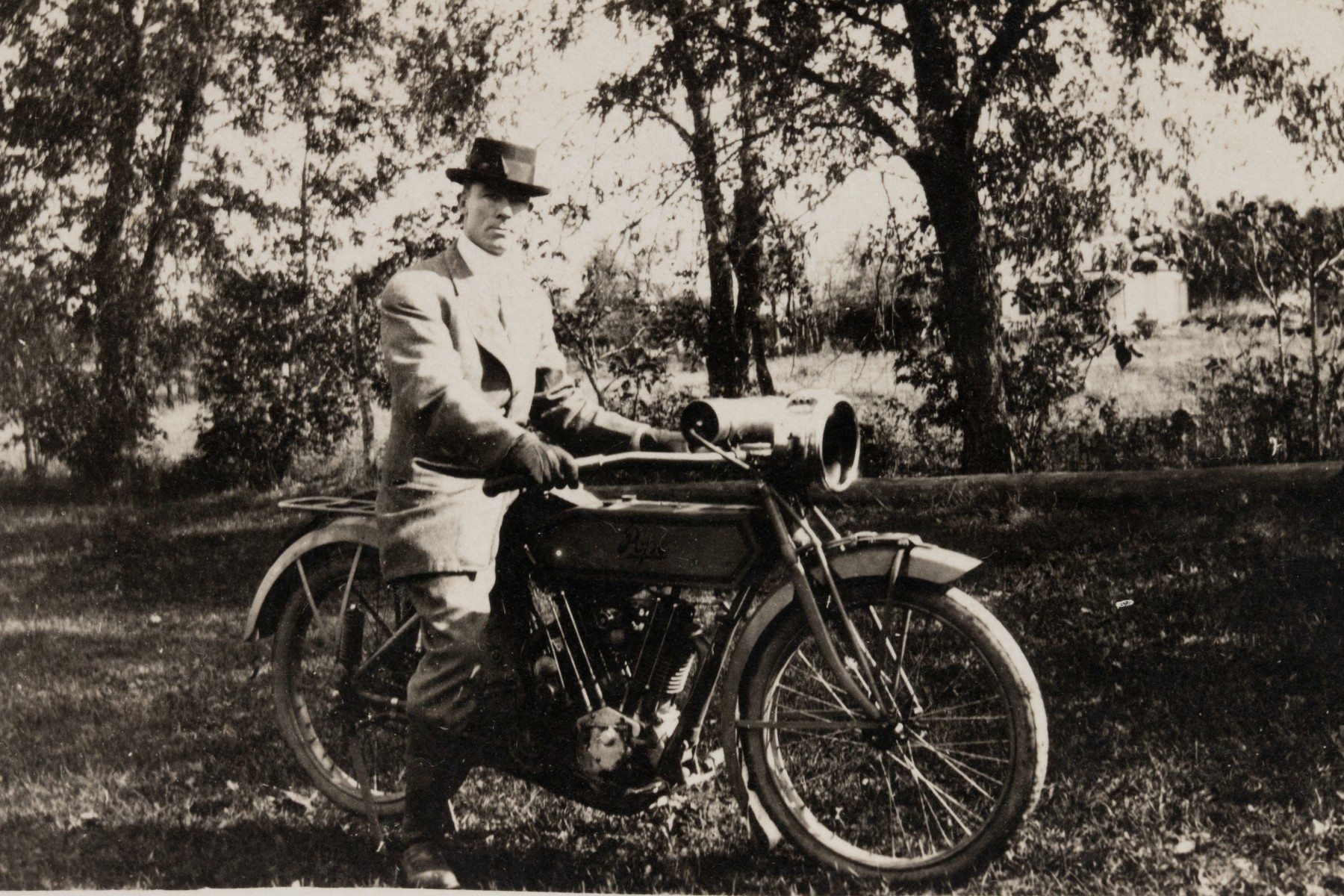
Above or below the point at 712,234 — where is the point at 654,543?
below

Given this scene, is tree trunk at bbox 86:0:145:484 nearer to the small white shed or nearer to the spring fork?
the spring fork

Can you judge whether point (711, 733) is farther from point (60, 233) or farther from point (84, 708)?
point (60, 233)

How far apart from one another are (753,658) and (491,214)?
1.20 metres

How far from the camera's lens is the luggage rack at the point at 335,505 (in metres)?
2.92

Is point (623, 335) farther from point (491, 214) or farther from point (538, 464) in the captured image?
point (538, 464)

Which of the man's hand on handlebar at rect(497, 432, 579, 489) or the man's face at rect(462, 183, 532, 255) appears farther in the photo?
the man's face at rect(462, 183, 532, 255)

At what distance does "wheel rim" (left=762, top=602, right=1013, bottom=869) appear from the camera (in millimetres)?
2311

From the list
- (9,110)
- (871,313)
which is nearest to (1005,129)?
(871,313)

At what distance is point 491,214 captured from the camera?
2658mm

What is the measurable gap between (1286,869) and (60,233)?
14.9 feet

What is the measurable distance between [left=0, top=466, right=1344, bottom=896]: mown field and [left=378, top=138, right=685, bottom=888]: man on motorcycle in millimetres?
290

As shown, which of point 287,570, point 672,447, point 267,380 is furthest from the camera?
point 267,380

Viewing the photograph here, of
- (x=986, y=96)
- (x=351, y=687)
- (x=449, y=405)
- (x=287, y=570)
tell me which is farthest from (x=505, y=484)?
(x=986, y=96)

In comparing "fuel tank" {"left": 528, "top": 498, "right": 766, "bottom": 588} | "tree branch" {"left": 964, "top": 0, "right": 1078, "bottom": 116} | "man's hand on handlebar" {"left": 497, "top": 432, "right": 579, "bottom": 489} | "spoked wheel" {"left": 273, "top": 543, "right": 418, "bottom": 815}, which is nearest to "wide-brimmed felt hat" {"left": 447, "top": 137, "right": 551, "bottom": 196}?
"man's hand on handlebar" {"left": 497, "top": 432, "right": 579, "bottom": 489}
